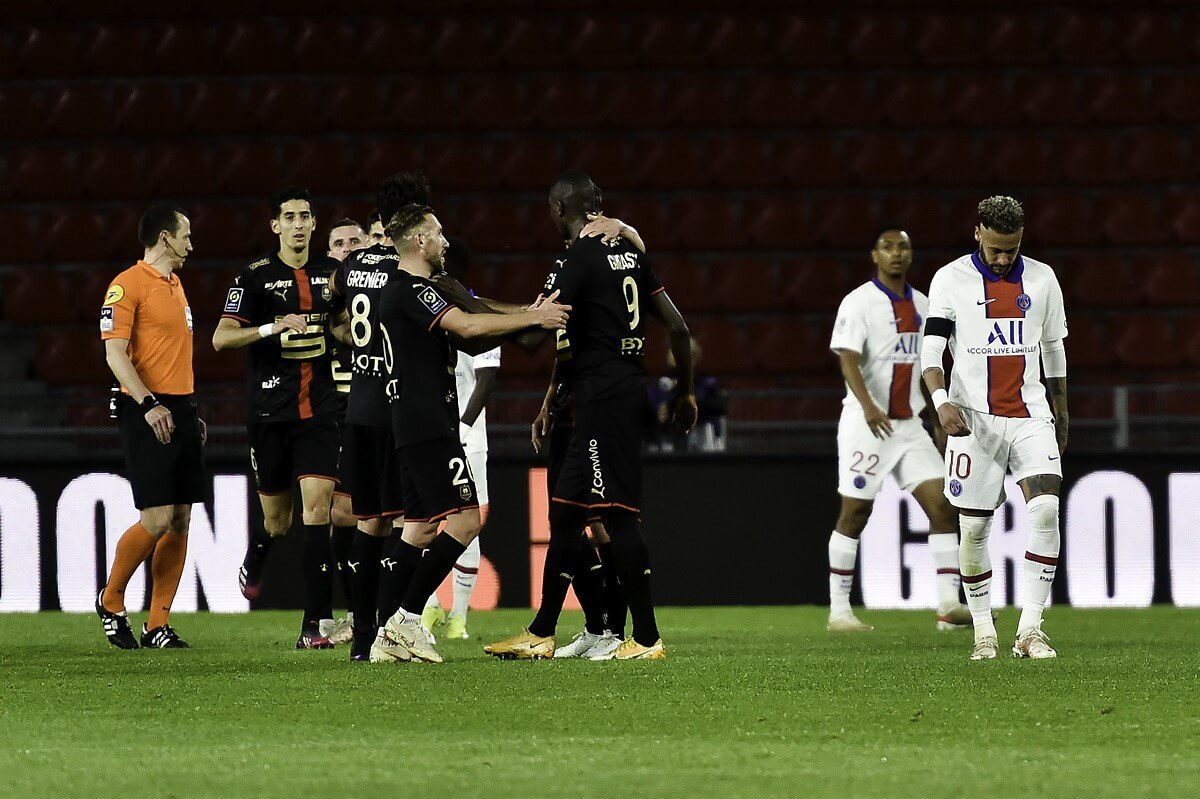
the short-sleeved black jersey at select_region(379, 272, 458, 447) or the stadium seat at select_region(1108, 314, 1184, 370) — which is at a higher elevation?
the stadium seat at select_region(1108, 314, 1184, 370)

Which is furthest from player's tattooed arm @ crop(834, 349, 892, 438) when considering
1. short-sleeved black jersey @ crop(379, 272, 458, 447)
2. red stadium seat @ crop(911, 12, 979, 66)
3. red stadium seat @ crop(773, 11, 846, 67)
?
red stadium seat @ crop(911, 12, 979, 66)

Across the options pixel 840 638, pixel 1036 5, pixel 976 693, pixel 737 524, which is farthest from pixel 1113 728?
pixel 1036 5

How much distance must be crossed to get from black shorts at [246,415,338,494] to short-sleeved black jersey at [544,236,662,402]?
1.82 meters

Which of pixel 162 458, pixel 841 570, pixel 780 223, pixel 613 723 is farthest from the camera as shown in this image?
pixel 780 223

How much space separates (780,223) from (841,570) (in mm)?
7302

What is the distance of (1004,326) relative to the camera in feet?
25.2

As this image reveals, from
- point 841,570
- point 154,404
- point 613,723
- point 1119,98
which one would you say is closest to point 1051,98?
Answer: point 1119,98

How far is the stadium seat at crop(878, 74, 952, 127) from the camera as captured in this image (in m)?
17.5

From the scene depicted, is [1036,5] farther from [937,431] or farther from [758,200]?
[937,431]

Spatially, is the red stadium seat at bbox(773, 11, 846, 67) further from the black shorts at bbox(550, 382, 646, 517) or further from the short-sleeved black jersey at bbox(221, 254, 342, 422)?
the black shorts at bbox(550, 382, 646, 517)

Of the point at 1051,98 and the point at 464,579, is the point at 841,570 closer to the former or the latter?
the point at 464,579

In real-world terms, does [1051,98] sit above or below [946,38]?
below

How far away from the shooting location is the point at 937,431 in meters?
10.2

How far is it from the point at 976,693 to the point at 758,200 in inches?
439
